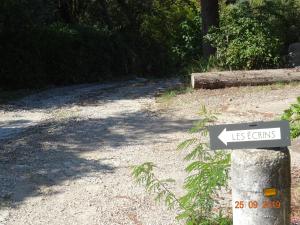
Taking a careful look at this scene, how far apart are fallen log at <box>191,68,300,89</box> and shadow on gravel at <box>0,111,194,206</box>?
224cm

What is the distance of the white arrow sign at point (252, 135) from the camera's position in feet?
9.78

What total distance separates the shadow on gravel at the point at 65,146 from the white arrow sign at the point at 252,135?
3.39m

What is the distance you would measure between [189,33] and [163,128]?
859 cm

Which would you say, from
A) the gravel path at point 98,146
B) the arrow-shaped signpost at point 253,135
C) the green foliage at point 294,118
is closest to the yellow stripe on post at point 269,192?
the arrow-shaped signpost at point 253,135

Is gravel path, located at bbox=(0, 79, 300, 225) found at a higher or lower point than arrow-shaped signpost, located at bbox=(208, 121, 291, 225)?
lower

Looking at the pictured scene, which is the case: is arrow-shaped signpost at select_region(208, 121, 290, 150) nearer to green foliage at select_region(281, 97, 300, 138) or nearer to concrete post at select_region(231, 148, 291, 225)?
concrete post at select_region(231, 148, 291, 225)

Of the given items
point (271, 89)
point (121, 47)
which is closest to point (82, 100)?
point (271, 89)

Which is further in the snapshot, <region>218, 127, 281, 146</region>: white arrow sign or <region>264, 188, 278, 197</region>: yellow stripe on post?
<region>264, 188, 278, 197</region>: yellow stripe on post

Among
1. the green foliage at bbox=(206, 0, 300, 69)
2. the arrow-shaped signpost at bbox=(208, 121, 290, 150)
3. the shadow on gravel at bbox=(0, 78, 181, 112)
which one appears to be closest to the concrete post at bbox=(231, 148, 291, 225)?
the arrow-shaped signpost at bbox=(208, 121, 290, 150)

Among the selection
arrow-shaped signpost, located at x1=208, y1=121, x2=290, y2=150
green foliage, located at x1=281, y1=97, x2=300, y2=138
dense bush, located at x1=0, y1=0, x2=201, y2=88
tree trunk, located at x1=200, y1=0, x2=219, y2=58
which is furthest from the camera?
dense bush, located at x1=0, y1=0, x2=201, y2=88

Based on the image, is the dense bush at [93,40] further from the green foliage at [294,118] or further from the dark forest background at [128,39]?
the green foliage at [294,118]

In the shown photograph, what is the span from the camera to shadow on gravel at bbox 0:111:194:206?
6484 mm
